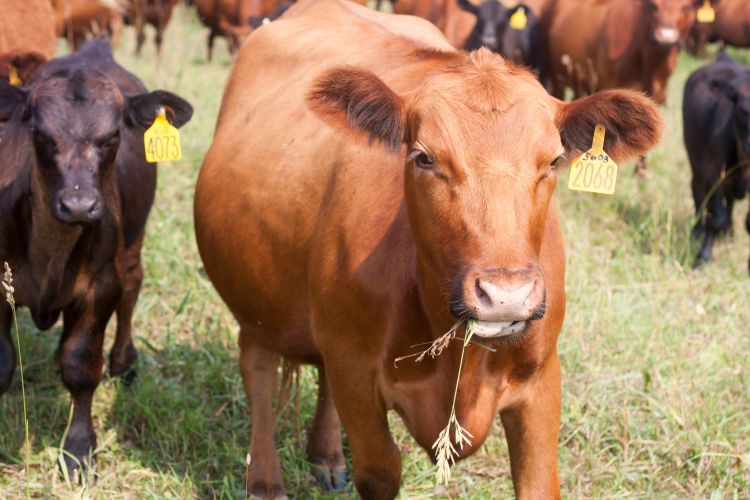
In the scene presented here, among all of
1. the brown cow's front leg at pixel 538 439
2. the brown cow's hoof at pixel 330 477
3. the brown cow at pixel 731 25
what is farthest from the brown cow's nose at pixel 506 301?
the brown cow at pixel 731 25

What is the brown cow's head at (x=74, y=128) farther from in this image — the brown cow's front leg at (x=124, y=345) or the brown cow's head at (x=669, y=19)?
the brown cow's head at (x=669, y=19)

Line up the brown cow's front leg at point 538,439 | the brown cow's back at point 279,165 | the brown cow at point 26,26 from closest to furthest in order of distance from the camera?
the brown cow's front leg at point 538,439
the brown cow's back at point 279,165
the brown cow at point 26,26

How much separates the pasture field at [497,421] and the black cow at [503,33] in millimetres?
6077

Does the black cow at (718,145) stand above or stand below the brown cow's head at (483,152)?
below

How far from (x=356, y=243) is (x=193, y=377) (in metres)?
2.09

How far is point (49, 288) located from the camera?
15.1 feet

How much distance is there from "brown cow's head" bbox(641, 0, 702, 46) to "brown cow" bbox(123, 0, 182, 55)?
22.6 ft

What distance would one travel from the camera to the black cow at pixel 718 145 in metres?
8.02

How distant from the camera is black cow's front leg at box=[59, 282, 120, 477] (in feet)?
15.2

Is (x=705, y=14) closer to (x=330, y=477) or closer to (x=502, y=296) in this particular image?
(x=330, y=477)

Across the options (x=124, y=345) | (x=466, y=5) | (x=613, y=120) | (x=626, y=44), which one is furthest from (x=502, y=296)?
(x=466, y=5)

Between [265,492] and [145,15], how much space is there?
1291 cm

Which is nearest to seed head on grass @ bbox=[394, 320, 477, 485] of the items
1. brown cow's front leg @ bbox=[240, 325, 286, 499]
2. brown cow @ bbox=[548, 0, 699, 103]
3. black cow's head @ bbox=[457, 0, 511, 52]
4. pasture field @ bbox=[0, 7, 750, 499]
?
pasture field @ bbox=[0, 7, 750, 499]

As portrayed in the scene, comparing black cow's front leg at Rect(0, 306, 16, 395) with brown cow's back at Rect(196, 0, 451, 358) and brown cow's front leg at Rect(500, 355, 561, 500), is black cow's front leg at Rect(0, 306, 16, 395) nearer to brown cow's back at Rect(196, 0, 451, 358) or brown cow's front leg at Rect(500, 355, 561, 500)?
brown cow's back at Rect(196, 0, 451, 358)
